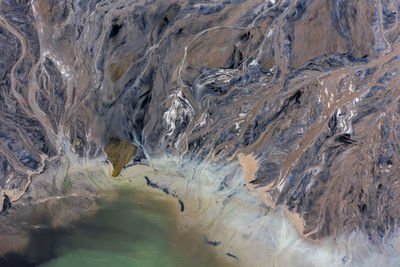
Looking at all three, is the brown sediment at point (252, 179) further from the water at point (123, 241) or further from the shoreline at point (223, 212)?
the water at point (123, 241)

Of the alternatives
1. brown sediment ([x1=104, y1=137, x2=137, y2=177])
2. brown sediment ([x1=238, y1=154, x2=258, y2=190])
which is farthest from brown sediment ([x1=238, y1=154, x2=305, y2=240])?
brown sediment ([x1=104, y1=137, x2=137, y2=177])

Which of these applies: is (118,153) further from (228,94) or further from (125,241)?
(228,94)

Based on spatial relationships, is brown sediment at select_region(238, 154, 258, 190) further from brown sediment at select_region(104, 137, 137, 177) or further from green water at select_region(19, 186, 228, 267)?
brown sediment at select_region(104, 137, 137, 177)

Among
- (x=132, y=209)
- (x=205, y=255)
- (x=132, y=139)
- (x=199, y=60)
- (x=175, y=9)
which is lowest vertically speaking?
(x=205, y=255)

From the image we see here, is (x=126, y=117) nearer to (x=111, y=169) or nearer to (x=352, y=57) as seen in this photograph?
(x=111, y=169)

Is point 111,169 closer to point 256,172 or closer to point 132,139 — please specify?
point 132,139

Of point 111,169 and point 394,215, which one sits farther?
point 111,169

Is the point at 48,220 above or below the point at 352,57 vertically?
below

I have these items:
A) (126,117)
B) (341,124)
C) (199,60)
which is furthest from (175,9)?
(341,124)
